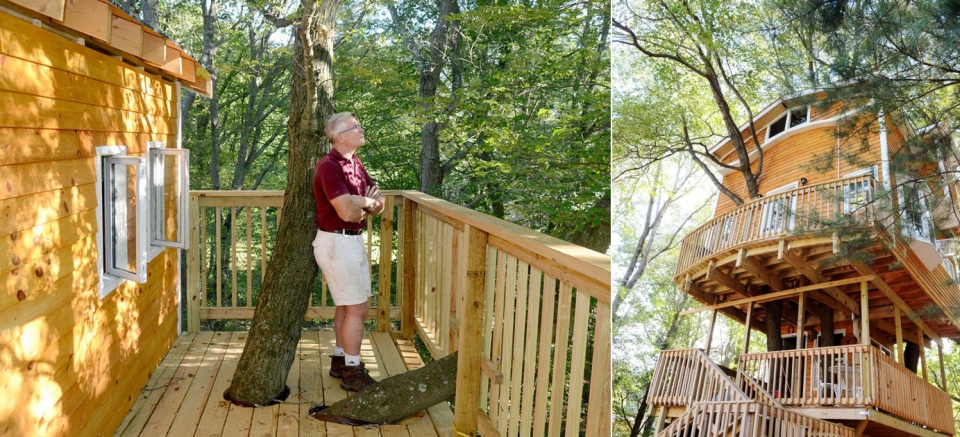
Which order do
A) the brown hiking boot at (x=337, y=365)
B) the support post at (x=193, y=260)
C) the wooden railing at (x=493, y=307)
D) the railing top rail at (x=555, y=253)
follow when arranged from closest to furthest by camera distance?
the railing top rail at (x=555, y=253) → the wooden railing at (x=493, y=307) → the brown hiking boot at (x=337, y=365) → the support post at (x=193, y=260)

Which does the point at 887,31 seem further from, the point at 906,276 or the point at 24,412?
the point at 24,412

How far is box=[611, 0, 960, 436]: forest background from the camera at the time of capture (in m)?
0.99

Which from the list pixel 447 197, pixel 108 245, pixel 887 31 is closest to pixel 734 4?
pixel 887 31

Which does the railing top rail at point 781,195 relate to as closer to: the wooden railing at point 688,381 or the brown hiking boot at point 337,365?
the wooden railing at point 688,381

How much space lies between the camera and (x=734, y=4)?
→ 1242mm

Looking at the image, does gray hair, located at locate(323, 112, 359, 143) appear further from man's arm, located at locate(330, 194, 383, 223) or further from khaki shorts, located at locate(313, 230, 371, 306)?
khaki shorts, located at locate(313, 230, 371, 306)

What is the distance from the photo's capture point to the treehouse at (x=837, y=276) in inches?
38.4

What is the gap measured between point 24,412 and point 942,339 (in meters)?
2.39

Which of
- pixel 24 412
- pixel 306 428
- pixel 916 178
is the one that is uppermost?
pixel 916 178

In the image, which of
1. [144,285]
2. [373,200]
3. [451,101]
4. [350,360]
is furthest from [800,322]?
[451,101]

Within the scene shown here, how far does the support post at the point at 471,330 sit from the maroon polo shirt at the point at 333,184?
68 cm

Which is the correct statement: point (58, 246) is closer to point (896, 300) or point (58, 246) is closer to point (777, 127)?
point (777, 127)

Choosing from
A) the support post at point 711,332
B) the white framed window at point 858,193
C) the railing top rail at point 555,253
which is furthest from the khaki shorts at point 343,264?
the white framed window at point 858,193

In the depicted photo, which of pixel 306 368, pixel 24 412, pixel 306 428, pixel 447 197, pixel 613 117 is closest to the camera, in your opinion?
pixel 613 117
